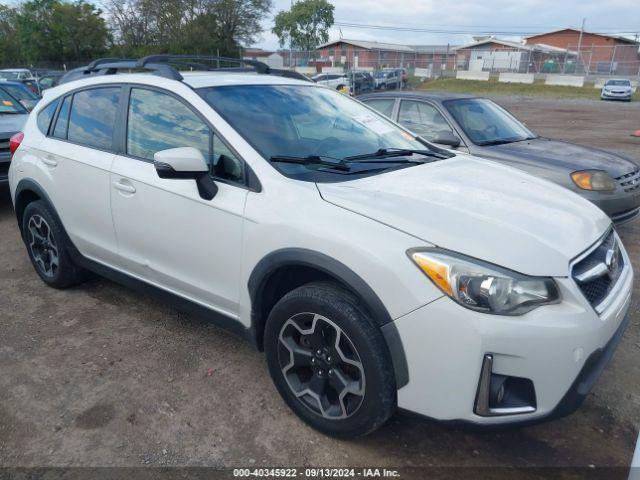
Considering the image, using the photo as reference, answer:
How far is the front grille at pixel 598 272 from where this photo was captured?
220cm

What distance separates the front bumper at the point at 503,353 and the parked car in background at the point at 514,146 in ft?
10.9

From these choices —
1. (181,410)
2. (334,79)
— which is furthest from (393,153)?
(334,79)

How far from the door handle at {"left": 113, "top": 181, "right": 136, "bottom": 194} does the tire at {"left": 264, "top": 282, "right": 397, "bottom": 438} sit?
1.31 m

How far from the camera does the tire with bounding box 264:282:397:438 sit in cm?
222

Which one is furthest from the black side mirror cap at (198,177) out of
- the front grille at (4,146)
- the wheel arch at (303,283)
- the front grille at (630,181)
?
the front grille at (4,146)

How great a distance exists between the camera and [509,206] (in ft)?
8.12

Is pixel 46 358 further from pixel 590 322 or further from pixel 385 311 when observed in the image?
pixel 590 322

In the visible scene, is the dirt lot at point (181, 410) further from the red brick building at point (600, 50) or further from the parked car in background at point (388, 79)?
the red brick building at point (600, 50)

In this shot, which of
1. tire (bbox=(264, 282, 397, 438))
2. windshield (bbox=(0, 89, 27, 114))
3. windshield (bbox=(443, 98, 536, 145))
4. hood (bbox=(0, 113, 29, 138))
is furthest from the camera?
windshield (bbox=(0, 89, 27, 114))

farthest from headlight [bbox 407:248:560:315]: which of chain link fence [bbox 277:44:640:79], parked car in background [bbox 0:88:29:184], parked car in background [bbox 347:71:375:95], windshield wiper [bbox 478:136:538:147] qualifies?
chain link fence [bbox 277:44:640:79]

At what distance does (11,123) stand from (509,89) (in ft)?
110

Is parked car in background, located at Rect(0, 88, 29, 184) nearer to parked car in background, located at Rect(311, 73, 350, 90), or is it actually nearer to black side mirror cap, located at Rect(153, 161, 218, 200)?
black side mirror cap, located at Rect(153, 161, 218, 200)

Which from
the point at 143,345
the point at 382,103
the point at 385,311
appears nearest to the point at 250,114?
the point at 385,311

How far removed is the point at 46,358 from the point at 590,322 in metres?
3.13
